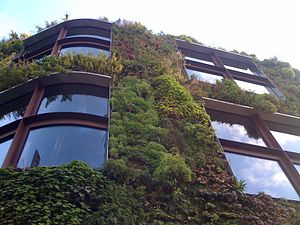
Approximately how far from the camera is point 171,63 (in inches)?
541

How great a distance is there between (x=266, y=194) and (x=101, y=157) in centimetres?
364

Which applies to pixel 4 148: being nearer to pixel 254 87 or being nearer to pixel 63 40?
pixel 63 40

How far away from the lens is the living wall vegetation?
6602mm

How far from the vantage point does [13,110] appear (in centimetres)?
1062

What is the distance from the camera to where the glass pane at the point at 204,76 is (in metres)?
14.4

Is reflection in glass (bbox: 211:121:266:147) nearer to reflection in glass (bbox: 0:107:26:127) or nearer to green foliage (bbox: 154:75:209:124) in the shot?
green foliage (bbox: 154:75:209:124)

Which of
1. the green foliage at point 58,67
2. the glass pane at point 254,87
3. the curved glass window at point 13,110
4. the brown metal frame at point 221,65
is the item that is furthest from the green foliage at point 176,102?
the glass pane at point 254,87

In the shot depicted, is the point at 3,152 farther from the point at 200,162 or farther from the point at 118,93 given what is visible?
the point at 200,162

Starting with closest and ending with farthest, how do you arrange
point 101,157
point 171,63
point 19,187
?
1. point 19,187
2. point 101,157
3. point 171,63

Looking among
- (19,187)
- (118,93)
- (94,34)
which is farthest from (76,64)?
(19,187)

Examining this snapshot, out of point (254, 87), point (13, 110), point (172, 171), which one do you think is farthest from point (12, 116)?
point (254, 87)

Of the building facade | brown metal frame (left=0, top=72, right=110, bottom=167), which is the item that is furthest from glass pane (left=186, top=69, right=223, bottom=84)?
brown metal frame (left=0, top=72, right=110, bottom=167)

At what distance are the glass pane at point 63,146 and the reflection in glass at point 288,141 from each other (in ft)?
17.7

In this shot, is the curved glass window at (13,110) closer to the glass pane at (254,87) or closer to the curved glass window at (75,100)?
the curved glass window at (75,100)
